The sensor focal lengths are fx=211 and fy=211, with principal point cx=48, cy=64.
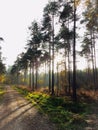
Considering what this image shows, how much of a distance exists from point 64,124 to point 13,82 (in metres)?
111

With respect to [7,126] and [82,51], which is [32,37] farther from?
[7,126]

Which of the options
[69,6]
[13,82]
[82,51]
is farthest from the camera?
[13,82]

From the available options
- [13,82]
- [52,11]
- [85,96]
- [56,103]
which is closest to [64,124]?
[56,103]

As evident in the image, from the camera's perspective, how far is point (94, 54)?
1577 inches

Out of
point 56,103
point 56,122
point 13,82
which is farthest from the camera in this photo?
point 13,82

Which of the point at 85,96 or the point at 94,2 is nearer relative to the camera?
the point at 94,2

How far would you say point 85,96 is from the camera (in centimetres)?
2527

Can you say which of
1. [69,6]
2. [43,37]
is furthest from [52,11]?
[69,6]

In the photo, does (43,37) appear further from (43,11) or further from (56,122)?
(56,122)

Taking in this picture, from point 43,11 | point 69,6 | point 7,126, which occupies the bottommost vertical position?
point 7,126

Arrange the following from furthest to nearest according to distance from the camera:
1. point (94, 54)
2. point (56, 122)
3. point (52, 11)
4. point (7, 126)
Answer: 1. point (94, 54)
2. point (52, 11)
3. point (56, 122)
4. point (7, 126)

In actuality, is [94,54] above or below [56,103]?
above

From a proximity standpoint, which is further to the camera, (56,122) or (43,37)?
(43,37)

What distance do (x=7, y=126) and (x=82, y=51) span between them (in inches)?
1443
